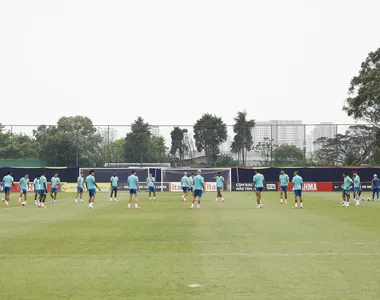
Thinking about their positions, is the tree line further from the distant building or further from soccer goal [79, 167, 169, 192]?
soccer goal [79, 167, 169, 192]

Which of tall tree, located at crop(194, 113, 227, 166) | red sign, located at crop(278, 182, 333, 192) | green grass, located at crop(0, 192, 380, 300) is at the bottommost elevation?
red sign, located at crop(278, 182, 333, 192)

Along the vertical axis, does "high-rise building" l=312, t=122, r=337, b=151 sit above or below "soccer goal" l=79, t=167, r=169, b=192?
above

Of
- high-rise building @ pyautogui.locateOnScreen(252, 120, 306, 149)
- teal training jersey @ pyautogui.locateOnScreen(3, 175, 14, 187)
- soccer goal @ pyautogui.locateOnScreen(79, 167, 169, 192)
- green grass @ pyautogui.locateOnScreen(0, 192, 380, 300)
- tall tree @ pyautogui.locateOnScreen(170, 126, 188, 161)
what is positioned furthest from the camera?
high-rise building @ pyautogui.locateOnScreen(252, 120, 306, 149)

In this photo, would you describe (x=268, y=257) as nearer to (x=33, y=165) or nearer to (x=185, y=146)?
(x=185, y=146)

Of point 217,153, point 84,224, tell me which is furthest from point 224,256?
point 217,153

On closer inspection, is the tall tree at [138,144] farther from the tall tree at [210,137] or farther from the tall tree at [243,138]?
the tall tree at [243,138]

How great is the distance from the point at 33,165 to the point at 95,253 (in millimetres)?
59354

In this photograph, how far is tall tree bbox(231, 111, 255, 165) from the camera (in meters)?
68.1

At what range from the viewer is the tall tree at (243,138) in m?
68.1

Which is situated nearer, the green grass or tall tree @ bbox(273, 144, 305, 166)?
the green grass

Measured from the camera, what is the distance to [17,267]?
35.3 feet

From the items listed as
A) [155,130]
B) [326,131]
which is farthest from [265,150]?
[155,130]

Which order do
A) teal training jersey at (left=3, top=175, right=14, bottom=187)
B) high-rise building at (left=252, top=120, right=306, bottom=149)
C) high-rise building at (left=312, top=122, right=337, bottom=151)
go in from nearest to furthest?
teal training jersey at (left=3, top=175, right=14, bottom=187) → high-rise building at (left=312, top=122, right=337, bottom=151) → high-rise building at (left=252, top=120, right=306, bottom=149)

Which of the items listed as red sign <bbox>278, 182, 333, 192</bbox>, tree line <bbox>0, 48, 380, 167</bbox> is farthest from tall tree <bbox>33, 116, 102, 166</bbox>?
red sign <bbox>278, 182, 333, 192</bbox>
